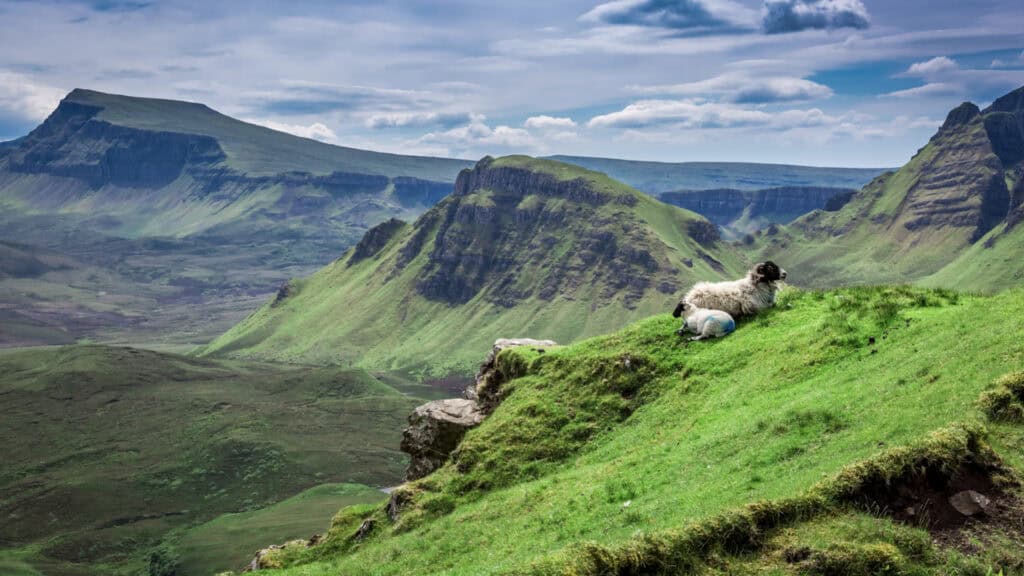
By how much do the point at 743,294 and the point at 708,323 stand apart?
2622 mm

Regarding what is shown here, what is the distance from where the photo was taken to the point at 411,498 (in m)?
28.6

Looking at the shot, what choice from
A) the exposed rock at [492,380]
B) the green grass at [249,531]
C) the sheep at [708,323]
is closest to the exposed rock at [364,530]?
the exposed rock at [492,380]

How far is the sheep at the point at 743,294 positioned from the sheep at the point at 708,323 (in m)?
0.77

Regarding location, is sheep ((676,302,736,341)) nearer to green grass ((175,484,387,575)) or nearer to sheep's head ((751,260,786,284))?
sheep's head ((751,260,786,284))

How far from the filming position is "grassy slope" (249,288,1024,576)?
45.8 feet

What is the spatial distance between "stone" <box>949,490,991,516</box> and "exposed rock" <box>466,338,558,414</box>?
2267 cm

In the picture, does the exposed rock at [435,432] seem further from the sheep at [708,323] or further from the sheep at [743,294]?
the sheep at [743,294]

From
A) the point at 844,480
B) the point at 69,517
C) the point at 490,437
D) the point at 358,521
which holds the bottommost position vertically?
the point at 69,517

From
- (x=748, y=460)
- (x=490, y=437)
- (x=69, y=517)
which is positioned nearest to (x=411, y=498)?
(x=490, y=437)

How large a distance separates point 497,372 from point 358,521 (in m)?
10.2

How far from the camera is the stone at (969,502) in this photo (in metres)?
13.4

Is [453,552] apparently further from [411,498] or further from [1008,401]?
[1008,401]

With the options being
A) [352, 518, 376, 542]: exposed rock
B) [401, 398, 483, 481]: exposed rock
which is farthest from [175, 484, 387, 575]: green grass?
[352, 518, 376, 542]: exposed rock

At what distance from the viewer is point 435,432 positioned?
3531 centimetres
